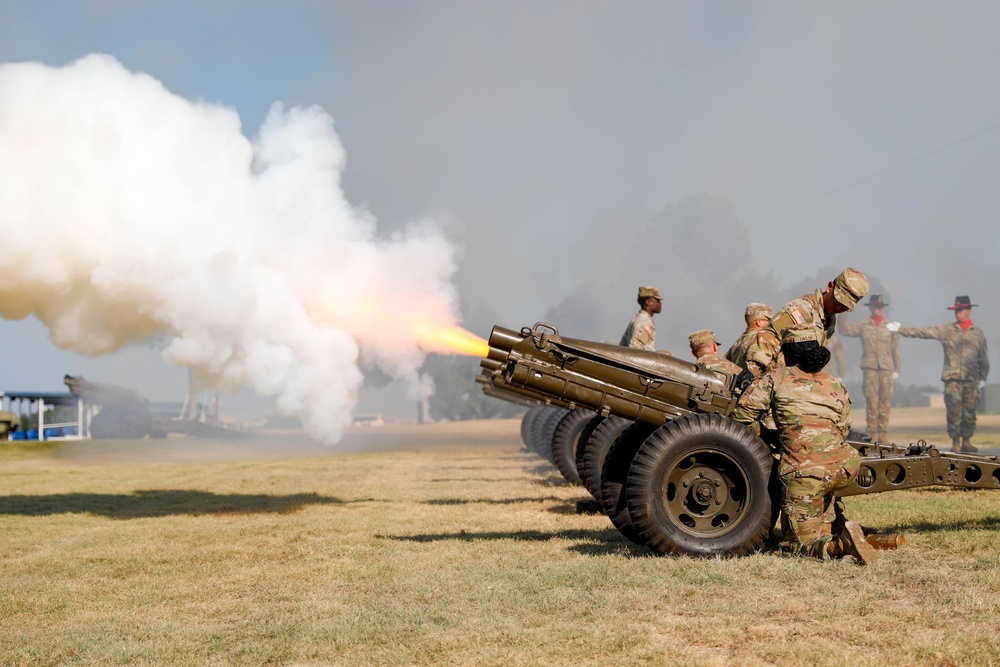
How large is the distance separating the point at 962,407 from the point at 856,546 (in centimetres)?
1311

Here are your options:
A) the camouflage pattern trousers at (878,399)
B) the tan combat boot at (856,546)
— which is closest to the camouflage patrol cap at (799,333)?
the tan combat boot at (856,546)

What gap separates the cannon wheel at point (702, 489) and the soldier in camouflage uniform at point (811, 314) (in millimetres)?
1565

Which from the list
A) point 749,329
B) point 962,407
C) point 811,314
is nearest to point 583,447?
point 749,329

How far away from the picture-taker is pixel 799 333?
8.17 metres

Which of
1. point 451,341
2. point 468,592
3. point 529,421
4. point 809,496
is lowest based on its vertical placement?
point 468,592

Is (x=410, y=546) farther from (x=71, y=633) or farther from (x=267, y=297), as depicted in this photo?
(x=267, y=297)

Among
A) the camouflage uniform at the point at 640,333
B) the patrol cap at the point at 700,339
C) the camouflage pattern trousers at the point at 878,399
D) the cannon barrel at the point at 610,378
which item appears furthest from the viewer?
the camouflage pattern trousers at the point at 878,399

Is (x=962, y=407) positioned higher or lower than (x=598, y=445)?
higher

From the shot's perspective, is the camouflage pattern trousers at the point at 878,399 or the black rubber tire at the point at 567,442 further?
A: the camouflage pattern trousers at the point at 878,399

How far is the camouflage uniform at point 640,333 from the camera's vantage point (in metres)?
11.8

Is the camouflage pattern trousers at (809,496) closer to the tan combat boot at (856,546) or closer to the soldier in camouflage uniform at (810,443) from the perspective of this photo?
the soldier in camouflage uniform at (810,443)

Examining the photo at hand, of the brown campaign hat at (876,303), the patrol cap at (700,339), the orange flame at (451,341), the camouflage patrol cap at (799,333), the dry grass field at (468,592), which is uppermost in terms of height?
the brown campaign hat at (876,303)

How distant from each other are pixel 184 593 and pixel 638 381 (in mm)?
3673

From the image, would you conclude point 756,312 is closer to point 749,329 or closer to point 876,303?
point 749,329
